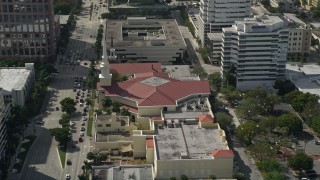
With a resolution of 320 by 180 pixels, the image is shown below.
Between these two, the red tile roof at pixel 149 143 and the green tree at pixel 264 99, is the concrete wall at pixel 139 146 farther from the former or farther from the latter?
the green tree at pixel 264 99

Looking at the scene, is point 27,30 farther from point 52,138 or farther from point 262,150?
point 262,150

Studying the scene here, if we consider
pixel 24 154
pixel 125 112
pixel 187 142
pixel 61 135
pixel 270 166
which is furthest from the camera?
pixel 125 112

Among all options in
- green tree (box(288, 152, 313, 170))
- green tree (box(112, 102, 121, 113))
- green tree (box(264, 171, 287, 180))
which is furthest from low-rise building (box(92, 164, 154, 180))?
green tree (box(288, 152, 313, 170))

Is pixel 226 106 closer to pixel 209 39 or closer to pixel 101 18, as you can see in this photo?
pixel 209 39

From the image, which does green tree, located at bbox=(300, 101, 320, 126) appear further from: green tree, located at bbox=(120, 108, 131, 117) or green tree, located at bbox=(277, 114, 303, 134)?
green tree, located at bbox=(120, 108, 131, 117)

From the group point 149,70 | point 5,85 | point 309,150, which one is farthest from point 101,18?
point 309,150

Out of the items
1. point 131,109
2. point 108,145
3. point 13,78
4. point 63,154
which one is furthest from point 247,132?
point 13,78

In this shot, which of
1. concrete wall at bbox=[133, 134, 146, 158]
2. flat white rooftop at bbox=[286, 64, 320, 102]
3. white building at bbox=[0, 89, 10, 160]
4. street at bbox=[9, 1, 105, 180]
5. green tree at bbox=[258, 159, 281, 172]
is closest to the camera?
green tree at bbox=[258, 159, 281, 172]
